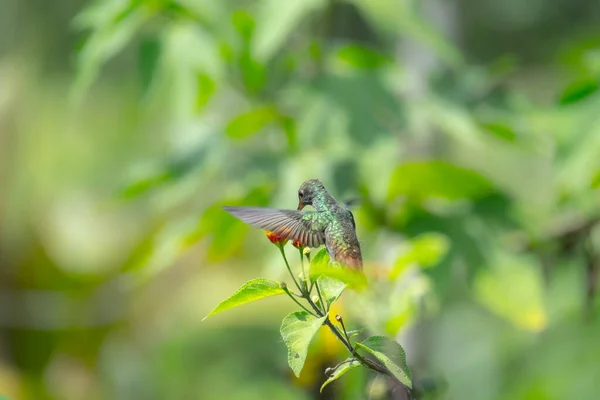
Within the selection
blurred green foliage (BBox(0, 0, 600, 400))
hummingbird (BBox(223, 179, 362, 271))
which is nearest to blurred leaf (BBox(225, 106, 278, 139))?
blurred green foliage (BBox(0, 0, 600, 400))

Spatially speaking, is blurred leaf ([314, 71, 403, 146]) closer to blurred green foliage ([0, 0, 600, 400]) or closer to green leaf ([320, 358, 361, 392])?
blurred green foliage ([0, 0, 600, 400])

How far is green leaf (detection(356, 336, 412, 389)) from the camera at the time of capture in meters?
0.30

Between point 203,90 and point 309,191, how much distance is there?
60cm

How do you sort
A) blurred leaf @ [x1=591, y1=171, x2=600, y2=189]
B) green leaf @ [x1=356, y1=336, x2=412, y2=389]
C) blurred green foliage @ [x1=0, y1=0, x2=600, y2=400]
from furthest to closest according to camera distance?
blurred green foliage @ [x1=0, y1=0, x2=600, y2=400]
blurred leaf @ [x1=591, y1=171, x2=600, y2=189]
green leaf @ [x1=356, y1=336, x2=412, y2=389]

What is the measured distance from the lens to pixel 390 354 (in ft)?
1.04

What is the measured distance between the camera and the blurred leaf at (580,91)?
0.81m

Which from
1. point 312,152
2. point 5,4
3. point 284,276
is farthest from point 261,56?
point 5,4

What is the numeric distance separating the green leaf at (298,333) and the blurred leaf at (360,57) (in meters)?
0.70

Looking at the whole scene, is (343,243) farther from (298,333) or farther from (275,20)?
(275,20)

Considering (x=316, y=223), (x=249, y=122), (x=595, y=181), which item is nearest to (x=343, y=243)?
(x=316, y=223)

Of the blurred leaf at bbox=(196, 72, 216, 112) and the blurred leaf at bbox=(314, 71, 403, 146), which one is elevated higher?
the blurred leaf at bbox=(196, 72, 216, 112)

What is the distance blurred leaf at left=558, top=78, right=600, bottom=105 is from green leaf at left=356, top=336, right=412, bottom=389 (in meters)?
0.57

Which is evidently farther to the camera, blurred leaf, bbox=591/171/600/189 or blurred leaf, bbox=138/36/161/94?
blurred leaf, bbox=138/36/161/94

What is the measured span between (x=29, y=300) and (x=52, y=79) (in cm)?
185
